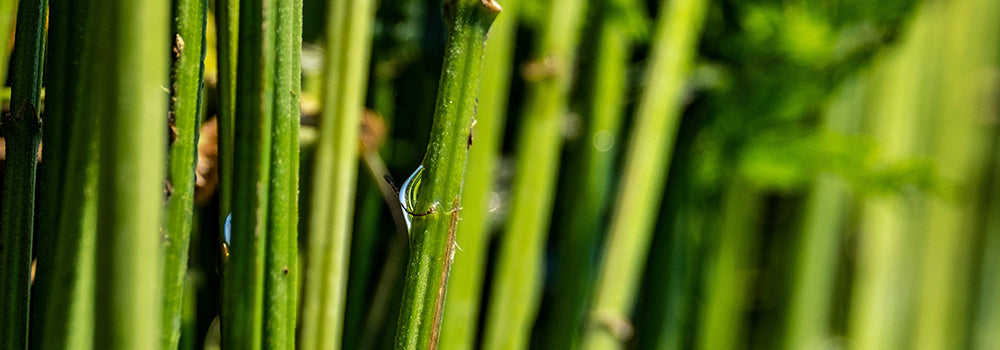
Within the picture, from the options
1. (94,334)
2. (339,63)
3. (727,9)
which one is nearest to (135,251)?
(94,334)

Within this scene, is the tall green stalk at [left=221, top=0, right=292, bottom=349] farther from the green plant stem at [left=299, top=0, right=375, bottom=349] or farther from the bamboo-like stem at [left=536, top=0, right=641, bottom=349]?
the bamboo-like stem at [left=536, top=0, right=641, bottom=349]

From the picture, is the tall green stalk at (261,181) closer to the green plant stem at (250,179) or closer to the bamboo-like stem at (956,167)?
the green plant stem at (250,179)

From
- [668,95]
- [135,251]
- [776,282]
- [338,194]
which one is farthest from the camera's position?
[776,282]

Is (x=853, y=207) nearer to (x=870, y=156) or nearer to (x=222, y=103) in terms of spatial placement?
(x=870, y=156)

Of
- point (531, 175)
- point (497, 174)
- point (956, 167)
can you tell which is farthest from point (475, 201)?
point (956, 167)

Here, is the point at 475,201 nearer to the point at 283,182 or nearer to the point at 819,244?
the point at 283,182
